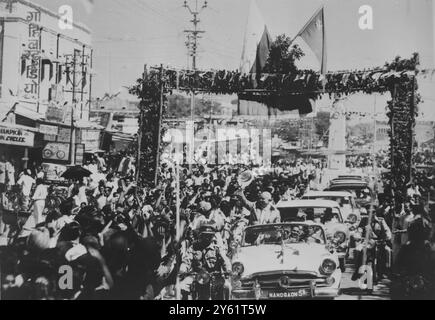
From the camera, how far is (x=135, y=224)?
19.5 feet

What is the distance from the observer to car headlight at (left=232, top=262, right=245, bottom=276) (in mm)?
5234

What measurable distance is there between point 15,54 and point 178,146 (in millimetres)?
2241

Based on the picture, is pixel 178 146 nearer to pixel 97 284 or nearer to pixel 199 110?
pixel 199 110

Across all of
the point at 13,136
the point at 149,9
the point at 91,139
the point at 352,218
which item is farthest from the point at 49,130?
the point at 352,218

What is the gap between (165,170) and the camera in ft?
20.5

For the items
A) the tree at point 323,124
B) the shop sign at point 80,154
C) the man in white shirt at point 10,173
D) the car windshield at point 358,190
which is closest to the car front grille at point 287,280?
the car windshield at point 358,190

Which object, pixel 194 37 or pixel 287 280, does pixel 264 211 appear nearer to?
pixel 287 280

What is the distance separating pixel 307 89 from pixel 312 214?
4.95ft

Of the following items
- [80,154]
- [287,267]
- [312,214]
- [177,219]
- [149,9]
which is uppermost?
[149,9]

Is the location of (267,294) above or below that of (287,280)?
below

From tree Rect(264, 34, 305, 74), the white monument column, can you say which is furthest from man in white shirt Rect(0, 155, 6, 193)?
the white monument column

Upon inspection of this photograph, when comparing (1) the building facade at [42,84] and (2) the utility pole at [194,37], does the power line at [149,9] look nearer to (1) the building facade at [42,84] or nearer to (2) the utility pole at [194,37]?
(2) the utility pole at [194,37]

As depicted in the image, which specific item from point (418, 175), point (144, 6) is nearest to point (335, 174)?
point (418, 175)

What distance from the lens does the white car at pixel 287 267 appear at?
5.12 m
